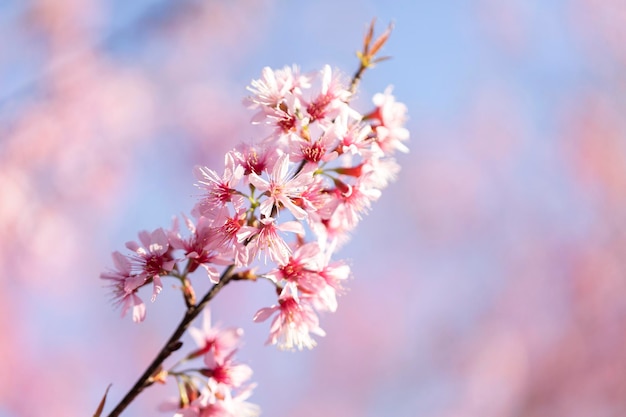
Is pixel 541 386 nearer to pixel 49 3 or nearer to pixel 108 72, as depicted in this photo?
pixel 108 72

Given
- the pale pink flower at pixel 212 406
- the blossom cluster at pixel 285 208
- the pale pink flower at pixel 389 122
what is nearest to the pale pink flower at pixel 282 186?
the blossom cluster at pixel 285 208

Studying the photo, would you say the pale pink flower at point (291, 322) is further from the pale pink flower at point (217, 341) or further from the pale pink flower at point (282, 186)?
the pale pink flower at point (282, 186)

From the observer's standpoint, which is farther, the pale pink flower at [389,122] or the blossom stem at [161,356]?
the pale pink flower at [389,122]

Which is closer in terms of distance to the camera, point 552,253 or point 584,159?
point 552,253

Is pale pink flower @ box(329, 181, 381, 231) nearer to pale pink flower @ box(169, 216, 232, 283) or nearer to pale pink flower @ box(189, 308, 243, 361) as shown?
pale pink flower @ box(169, 216, 232, 283)

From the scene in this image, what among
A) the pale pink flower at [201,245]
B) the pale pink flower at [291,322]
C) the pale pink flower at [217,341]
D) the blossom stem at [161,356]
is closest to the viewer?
the blossom stem at [161,356]

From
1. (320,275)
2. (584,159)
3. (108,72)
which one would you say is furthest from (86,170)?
(584,159)

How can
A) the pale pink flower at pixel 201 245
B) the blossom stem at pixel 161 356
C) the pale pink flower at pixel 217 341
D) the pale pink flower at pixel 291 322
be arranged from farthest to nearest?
the pale pink flower at pixel 217 341 → the pale pink flower at pixel 291 322 → the pale pink flower at pixel 201 245 → the blossom stem at pixel 161 356

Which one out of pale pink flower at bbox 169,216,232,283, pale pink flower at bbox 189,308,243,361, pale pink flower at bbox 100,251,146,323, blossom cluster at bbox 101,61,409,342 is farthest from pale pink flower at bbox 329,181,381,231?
pale pink flower at bbox 100,251,146,323
